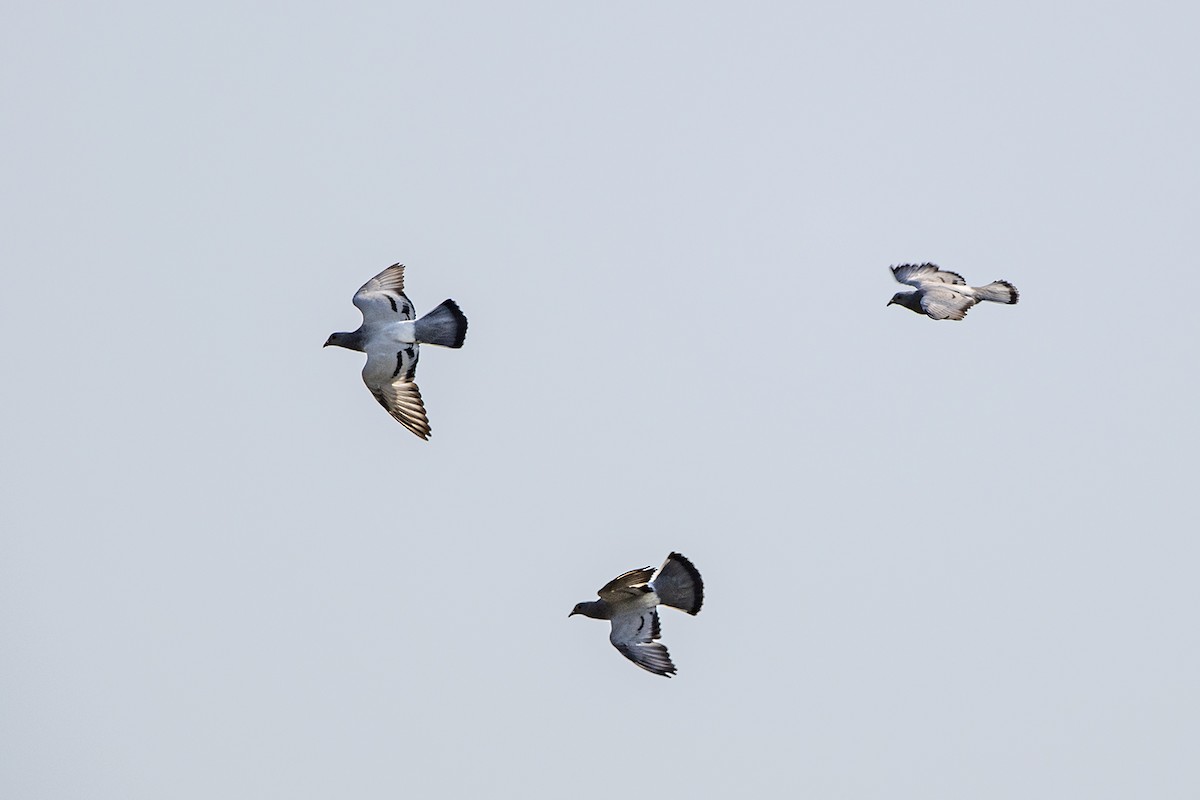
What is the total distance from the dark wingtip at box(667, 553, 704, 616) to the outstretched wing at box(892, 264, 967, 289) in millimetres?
8448

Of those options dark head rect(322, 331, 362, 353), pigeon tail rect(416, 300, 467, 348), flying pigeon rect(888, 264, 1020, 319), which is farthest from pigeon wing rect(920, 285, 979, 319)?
dark head rect(322, 331, 362, 353)

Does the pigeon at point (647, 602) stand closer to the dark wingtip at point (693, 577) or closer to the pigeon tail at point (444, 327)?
the dark wingtip at point (693, 577)

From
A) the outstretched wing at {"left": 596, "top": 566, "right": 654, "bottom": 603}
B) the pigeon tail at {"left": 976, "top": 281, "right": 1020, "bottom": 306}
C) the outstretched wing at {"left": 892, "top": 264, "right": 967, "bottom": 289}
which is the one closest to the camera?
the outstretched wing at {"left": 596, "top": 566, "right": 654, "bottom": 603}

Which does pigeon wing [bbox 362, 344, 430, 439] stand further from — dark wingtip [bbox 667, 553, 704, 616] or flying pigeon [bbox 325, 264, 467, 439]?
dark wingtip [bbox 667, 553, 704, 616]

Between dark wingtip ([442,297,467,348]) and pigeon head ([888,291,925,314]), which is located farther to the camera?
pigeon head ([888,291,925,314])

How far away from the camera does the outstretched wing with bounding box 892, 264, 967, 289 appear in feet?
111

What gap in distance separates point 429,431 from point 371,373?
1381 mm

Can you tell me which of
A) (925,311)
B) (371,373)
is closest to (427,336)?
(371,373)

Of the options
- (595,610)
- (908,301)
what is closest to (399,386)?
(595,610)

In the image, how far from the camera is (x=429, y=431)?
28.7 meters

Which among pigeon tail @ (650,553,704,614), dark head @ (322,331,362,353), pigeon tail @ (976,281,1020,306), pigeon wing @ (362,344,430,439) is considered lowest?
pigeon tail @ (650,553,704,614)

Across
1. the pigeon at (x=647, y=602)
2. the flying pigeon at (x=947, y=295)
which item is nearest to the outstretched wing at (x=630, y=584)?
the pigeon at (x=647, y=602)

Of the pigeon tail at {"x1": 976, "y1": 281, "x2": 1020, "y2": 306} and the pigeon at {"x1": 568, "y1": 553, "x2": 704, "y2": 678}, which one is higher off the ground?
the pigeon tail at {"x1": 976, "y1": 281, "x2": 1020, "y2": 306}

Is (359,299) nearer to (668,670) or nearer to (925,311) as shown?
(668,670)
